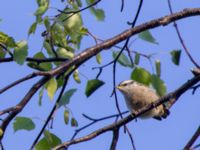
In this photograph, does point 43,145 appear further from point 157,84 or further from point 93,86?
point 157,84

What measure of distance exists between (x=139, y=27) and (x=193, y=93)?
422mm

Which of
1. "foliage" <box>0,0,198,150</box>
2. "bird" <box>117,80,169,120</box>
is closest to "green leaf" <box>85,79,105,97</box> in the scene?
"foliage" <box>0,0,198,150</box>

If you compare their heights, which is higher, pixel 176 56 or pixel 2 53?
pixel 2 53

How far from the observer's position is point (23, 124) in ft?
8.72

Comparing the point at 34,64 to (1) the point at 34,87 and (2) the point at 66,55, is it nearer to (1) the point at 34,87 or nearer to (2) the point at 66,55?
(2) the point at 66,55

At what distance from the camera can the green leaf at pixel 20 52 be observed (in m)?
2.77

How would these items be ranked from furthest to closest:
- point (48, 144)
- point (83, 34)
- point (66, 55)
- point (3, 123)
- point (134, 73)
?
point (83, 34) → point (66, 55) → point (134, 73) → point (48, 144) → point (3, 123)

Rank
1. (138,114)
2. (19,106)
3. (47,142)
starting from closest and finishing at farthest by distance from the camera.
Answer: (19,106), (47,142), (138,114)

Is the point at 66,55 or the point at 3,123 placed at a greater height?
the point at 66,55

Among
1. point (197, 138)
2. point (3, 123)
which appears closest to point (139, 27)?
point (197, 138)

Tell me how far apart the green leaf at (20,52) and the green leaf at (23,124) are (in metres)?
0.26

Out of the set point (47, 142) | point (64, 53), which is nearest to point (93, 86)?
point (64, 53)

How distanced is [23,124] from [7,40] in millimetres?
553

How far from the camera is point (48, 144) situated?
109 inches
